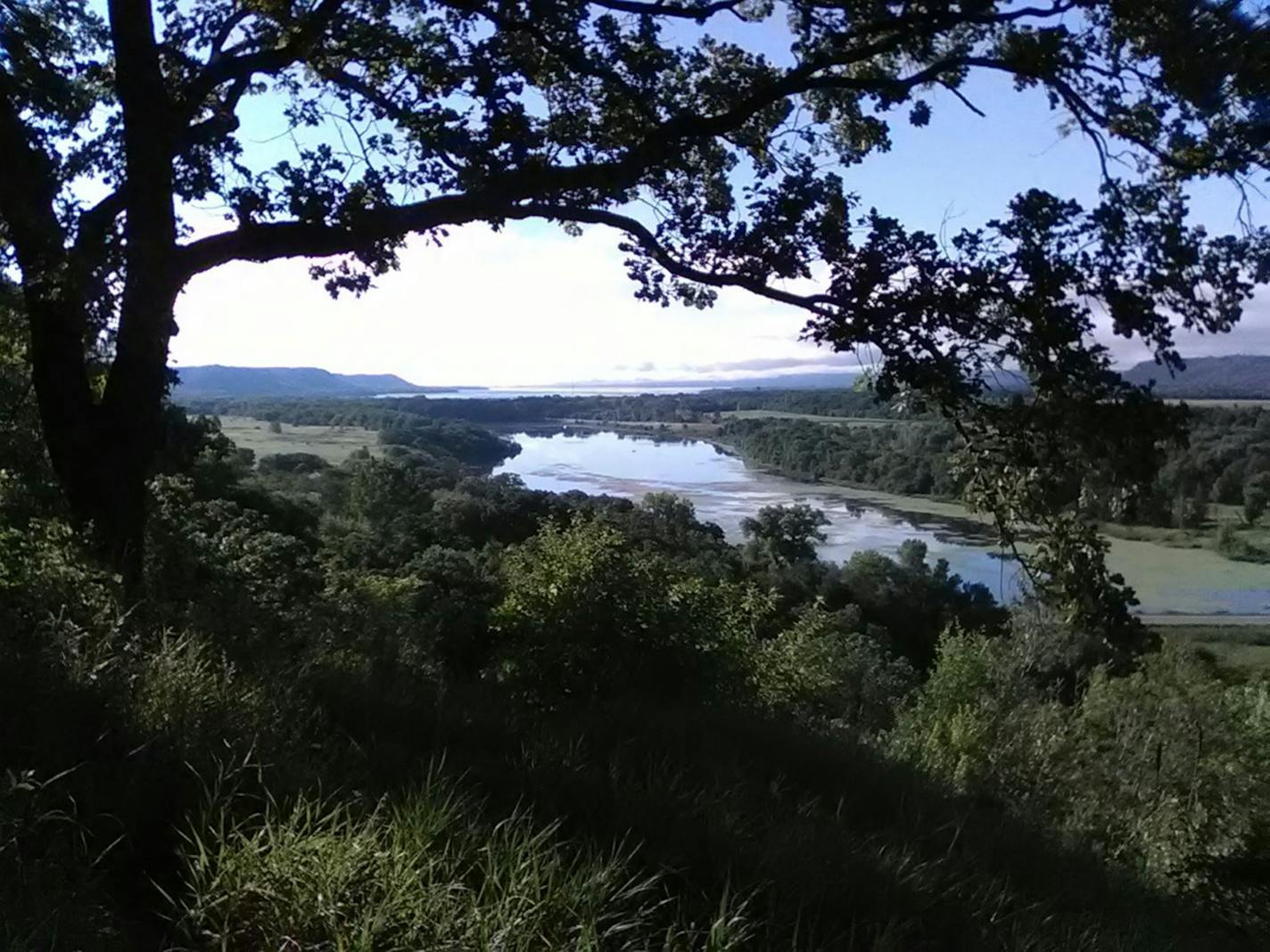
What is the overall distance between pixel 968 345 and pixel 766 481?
3159cm

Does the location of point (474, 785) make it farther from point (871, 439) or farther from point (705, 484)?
point (705, 484)

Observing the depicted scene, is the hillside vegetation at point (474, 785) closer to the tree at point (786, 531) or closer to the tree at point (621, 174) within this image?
the tree at point (621, 174)

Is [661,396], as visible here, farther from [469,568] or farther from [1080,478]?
[1080,478]

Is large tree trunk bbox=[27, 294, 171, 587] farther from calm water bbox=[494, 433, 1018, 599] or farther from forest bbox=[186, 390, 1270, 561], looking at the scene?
calm water bbox=[494, 433, 1018, 599]

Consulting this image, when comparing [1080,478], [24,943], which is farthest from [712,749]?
[24,943]

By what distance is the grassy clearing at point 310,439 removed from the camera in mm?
34500

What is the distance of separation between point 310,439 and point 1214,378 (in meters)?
30.5

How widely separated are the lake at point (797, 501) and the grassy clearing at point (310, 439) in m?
6.97

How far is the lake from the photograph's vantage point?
29875 mm

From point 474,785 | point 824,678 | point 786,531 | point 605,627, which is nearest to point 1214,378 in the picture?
point 824,678

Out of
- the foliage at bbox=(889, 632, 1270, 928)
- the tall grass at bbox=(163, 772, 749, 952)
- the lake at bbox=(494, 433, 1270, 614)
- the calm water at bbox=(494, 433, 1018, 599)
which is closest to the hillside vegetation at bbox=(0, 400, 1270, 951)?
the tall grass at bbox=(163, 772, 749, 952)

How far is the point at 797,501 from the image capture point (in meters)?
34.0

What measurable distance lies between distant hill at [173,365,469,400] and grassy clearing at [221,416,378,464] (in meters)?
1.95

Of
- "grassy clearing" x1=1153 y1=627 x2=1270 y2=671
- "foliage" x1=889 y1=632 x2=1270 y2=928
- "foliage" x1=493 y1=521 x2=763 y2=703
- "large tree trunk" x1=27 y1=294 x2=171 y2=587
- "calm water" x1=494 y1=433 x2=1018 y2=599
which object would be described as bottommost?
"grassy clearing" x1=1153 y1=627 x2=1270 y2=671
